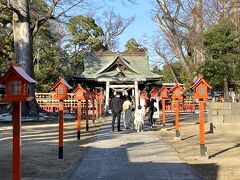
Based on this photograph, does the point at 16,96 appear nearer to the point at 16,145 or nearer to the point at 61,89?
the point at 16,145

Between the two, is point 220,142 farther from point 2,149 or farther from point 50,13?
point 50,13

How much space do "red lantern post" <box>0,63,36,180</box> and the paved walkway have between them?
7.65ft

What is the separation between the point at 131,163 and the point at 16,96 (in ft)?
15.2

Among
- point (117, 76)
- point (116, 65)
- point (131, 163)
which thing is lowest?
point (131, 163)

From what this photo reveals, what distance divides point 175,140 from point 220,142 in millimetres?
1564

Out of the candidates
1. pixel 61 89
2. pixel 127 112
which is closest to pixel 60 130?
pixel 61 89

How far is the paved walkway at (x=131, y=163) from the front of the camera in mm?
9016

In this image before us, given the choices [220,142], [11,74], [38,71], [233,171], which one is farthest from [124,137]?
[38,71]

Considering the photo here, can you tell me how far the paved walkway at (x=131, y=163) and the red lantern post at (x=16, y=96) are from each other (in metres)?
2.33

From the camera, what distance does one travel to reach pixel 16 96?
675cm

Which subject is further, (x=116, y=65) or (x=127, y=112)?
(x=116, y=65)

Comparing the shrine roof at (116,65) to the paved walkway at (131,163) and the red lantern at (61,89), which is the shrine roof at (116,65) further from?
the red lantern at (61,89)

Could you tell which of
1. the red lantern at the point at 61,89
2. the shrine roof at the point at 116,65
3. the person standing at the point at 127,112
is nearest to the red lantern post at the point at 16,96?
the red lantern at the point at 61,89

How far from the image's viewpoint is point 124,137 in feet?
56.1
